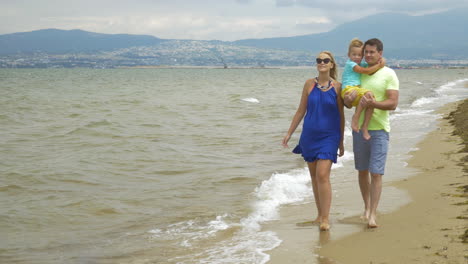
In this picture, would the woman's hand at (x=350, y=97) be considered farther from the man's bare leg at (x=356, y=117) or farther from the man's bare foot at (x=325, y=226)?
the man's bare foot at (x=325, y=226)

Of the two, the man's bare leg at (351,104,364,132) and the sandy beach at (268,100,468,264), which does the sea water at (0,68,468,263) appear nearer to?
the sandy beach at (268,100,468,264)

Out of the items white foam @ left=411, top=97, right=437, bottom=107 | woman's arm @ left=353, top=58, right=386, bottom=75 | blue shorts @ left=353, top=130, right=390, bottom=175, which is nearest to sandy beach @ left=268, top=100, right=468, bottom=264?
blue shorts @ left=353, top=130, right=390, bottom=175

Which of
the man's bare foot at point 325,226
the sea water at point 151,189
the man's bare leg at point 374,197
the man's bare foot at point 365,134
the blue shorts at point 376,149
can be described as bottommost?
the sea water at point 151,189

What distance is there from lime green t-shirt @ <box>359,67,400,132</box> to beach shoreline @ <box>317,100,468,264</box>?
40.4 inches

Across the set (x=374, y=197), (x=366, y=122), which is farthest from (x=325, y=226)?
(x=366, y=122)

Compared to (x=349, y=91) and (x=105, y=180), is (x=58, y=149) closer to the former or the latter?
(x=105, y=180)

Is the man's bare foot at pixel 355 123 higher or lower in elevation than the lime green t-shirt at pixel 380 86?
lower

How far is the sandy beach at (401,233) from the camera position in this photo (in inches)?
169

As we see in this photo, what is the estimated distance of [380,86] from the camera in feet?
16.7

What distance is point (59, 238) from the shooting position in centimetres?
618

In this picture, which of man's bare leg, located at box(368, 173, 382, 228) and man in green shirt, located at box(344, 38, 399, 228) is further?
man's bare leg, located at box(368, 173, 382, 228)

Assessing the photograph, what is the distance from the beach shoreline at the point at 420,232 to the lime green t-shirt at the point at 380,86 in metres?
1.03

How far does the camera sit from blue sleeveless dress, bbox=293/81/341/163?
5301 mm

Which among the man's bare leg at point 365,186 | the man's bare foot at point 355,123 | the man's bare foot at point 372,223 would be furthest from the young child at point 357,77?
the man's bare foot at point 372,223
